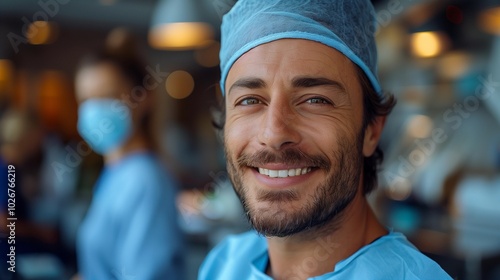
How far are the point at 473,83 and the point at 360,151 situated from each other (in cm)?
367

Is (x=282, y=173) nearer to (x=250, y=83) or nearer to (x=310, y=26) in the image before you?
(x=250, y=83)

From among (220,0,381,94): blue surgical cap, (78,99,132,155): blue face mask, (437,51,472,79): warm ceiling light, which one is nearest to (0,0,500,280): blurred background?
(437,51,472,79): warm ceiling light

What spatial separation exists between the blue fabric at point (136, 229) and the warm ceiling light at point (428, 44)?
3092mm

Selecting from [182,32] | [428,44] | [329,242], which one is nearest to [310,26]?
[329,242]

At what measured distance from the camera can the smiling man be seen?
4.30 feet

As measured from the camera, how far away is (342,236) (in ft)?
4.67

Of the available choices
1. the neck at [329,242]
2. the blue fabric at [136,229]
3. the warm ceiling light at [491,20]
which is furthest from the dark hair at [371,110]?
the warm ceiling light at [491,20]

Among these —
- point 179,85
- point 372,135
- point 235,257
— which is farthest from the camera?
point 179,85

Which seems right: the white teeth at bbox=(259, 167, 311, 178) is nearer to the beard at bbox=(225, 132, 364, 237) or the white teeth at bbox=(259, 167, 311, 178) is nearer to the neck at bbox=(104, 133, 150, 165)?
the beard at bbox=(225, 132, 364, 237)

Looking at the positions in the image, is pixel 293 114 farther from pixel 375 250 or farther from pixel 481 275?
pixel 481 275

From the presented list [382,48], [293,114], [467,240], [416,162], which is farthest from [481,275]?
[293,114]

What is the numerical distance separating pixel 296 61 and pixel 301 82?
0.05m

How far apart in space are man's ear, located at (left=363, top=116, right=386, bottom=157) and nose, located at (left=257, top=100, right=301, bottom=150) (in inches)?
10.1

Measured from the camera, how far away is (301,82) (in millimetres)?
1323
